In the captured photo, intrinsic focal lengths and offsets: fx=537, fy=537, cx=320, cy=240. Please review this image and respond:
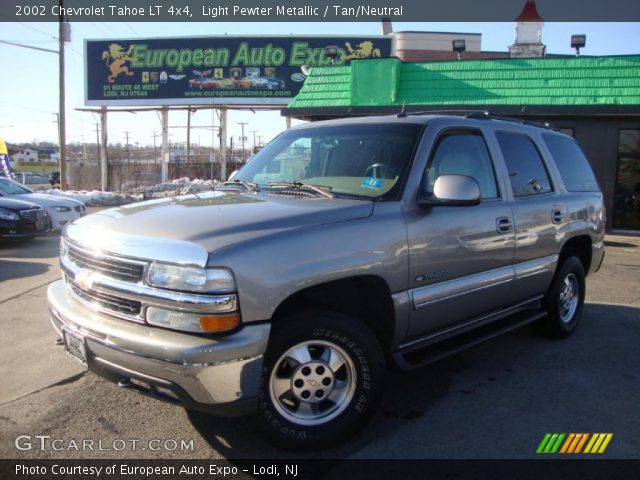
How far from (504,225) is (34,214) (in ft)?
32.8

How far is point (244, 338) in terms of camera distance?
271 centimetres

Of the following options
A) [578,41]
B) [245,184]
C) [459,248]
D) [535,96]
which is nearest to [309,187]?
[245,184]

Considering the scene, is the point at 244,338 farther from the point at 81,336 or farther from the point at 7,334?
the point at 7,334

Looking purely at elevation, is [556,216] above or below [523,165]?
below

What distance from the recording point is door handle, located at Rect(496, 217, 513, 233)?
4145 millimetres

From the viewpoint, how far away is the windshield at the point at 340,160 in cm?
371

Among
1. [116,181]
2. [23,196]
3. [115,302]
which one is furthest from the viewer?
[116,181]

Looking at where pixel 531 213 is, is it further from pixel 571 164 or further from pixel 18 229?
pixel 18 229

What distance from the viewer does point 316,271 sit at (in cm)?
294

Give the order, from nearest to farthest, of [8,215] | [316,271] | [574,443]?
1. [316,271]
2. [574,443]
3. [8,215]

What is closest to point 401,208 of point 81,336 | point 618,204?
point 81,336

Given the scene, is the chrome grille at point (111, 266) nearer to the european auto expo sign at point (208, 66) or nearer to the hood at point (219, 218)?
the hood at point (219, 218)

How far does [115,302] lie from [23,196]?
1068cm

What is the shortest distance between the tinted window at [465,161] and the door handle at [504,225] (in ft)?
0.67
